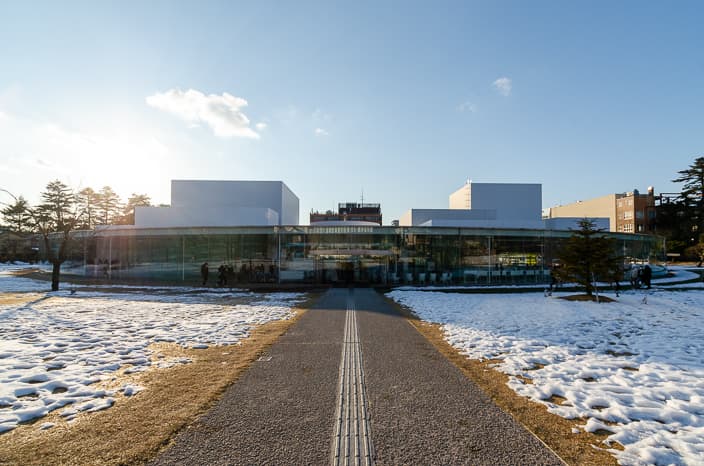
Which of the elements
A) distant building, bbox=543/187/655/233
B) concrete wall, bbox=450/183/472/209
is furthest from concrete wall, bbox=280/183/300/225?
distant building, bbox=543/187/655/233

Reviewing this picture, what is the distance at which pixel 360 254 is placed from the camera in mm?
24547

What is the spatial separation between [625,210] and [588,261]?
72.4 metres

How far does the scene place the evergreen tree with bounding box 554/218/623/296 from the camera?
1605cm

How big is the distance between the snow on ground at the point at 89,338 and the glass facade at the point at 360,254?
866 centimetres

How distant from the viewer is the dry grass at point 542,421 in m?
3.49

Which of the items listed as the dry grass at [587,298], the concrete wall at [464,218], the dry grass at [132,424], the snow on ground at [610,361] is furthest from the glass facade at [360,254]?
the dry grass at [132,424]

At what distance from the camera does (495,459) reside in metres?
3.40

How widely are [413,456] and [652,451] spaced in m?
2.54

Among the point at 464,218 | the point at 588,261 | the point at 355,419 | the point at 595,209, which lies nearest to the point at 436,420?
the point at 355,419

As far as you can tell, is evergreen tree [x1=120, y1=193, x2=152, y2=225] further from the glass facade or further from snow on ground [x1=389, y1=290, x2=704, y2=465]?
snow on ground [x1=389, y1=290, x2=704, y2=465]

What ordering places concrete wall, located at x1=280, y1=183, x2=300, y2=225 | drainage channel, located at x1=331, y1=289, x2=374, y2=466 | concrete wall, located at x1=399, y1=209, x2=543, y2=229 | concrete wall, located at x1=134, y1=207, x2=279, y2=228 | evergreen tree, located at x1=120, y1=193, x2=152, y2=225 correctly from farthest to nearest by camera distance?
evergreen tree, located at x1=120, y1=193, x2=152, y2=225 < concrete wall, located at x1=280, y1=183, x2=300, y2=225 < concrete wall, located at x1=399, y1=209, x2=543, y2=229 < concrete wall, located at x1=134, y1=207, x2=279, y2=228 < drainage channel, located at x1=331, y1=289, x2=374, y2=466

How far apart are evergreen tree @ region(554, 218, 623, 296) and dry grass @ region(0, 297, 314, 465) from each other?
54.8 feet

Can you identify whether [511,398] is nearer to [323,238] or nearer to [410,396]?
[410,396]

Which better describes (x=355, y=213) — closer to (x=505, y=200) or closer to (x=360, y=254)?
(x=505, y=200)
